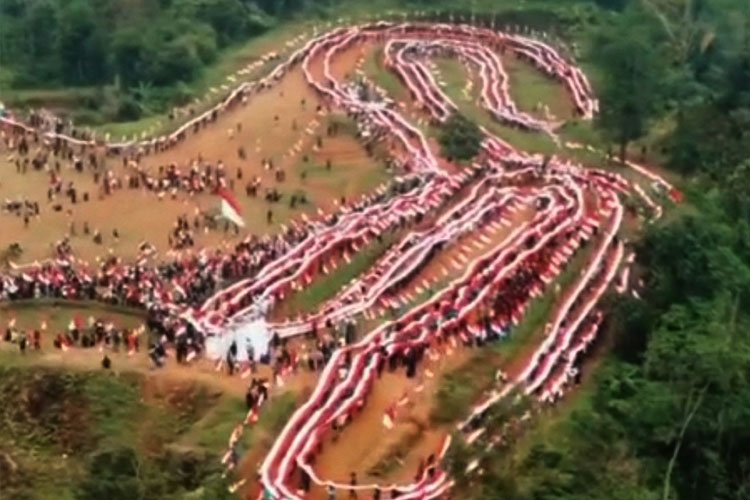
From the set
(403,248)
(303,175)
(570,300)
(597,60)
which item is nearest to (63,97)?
(303,175)

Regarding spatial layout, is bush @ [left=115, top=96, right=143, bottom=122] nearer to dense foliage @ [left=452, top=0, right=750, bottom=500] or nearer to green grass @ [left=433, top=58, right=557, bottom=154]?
green grass @ [left=433, top=58, right=557, bottom=154]

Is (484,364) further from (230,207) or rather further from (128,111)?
(128,111)

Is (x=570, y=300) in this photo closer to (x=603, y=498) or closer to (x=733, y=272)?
→ (x=733, y=272)

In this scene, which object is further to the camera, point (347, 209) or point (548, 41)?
point (548, 41)

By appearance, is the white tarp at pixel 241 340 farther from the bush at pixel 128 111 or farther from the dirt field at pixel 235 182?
the bush at pixel 128 111

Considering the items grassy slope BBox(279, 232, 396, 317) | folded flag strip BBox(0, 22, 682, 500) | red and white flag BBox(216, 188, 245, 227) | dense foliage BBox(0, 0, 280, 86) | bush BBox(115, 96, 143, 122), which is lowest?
bush BBox(115, 96, 143, 122)

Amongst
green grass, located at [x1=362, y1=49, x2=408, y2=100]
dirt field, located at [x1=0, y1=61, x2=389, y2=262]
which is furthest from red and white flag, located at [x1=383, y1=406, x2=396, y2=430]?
green grass, located at [x1=362, y1=49, x2=408, y2=100]
